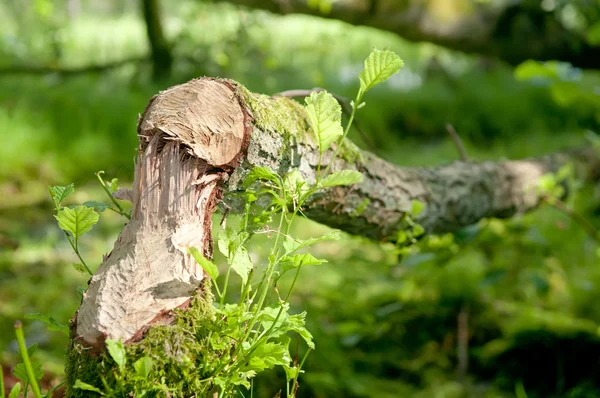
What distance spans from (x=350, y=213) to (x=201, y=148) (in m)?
0.56

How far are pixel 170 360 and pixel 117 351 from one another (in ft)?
0.32

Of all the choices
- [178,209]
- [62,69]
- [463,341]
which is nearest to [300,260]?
[178,209]

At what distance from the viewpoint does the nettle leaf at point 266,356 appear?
2.79 ft

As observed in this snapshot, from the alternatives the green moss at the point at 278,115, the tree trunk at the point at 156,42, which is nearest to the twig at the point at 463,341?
the green moss at the point at 278,115

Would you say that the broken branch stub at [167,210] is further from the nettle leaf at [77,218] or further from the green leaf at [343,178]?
the green leaf at [343,178]

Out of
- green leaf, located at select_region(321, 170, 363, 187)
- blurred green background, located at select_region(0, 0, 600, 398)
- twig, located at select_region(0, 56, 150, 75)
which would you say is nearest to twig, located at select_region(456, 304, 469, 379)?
blurred green background, located at select_region(0, 0, 600, 398)

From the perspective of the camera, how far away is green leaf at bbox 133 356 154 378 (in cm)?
74

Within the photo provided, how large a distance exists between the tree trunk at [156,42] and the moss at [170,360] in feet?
15.4

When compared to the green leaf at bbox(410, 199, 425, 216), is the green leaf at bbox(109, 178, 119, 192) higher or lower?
higher

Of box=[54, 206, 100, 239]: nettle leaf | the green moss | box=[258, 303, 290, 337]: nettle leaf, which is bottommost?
box=[258, 303, 290, 337]: nettle leaf

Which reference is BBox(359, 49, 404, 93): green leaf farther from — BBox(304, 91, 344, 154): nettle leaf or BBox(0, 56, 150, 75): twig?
BBox(0, 56, 150, 75): twig

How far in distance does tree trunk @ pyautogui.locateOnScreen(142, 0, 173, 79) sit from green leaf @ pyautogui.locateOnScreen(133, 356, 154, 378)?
480cm

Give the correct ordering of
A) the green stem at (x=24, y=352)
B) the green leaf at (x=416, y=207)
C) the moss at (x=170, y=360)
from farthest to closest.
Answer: the green leaf at (x=416, y=207), the moss at (x=170, y=360), the green stem at (x=24, y=352)

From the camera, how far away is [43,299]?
281 centimetres
